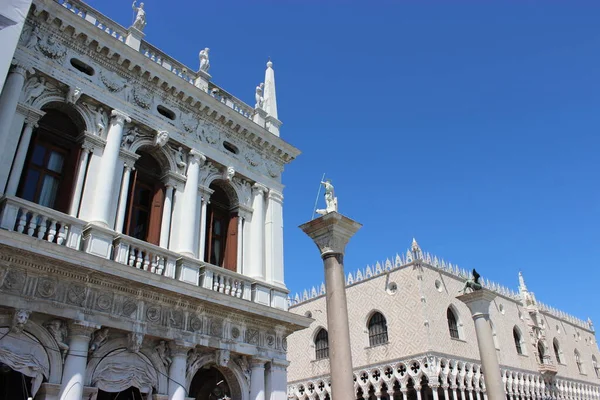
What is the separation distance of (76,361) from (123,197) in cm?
389

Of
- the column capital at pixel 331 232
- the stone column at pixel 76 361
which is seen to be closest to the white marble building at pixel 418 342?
the column capital at pixel 331 232

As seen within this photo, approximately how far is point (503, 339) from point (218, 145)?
23.7 metres

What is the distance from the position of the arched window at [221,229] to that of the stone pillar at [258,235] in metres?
0.49

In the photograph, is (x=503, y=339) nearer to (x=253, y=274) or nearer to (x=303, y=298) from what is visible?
(x=303, y=298)

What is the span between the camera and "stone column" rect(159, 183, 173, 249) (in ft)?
40.7

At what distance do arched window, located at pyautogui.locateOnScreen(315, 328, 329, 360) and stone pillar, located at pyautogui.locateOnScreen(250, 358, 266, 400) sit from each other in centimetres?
1744

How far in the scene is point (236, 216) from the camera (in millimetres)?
14625

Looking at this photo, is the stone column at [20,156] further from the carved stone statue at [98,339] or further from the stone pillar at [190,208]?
the stone pillar at [190,208]

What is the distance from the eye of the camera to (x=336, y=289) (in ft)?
30.3

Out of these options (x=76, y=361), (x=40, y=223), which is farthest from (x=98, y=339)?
(x=40, y=223)

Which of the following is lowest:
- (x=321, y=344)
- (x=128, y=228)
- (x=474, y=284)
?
(x=474, y=284)

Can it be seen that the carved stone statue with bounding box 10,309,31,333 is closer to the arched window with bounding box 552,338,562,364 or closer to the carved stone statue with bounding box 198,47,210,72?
the carved stone statue with bounding box 198,47,210,72

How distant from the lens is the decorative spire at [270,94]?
16.9 meters

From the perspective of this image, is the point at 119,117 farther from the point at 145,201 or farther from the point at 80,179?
the point at 145,201
